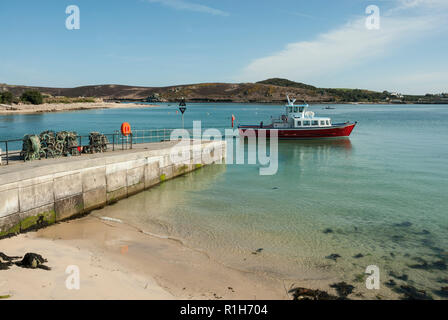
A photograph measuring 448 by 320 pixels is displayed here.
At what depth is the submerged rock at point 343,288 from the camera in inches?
337

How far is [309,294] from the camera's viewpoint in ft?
27.5

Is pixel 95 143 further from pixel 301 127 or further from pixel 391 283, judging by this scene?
pixel 301 127

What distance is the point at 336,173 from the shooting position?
82.5 feet

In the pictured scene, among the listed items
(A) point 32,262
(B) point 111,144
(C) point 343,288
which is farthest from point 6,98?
(C) point 343,288

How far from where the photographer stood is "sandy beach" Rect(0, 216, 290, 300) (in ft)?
24.7

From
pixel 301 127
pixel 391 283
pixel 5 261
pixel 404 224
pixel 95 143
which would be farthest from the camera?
pixel 301 127

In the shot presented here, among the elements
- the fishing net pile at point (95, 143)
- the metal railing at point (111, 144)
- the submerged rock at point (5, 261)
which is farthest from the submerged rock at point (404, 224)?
the fishing net pile at point (95, 143)

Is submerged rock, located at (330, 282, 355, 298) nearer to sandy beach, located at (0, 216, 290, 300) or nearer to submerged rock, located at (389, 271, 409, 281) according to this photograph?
sandy beach, located at (0, 216, 290, 300)

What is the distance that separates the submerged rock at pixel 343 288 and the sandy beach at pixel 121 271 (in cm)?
140

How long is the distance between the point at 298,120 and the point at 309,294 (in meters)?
36.7

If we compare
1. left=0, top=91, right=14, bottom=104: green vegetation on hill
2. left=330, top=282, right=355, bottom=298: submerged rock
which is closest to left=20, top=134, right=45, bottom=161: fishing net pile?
left=330, top=282, right=355, bottom=298: submerged rock

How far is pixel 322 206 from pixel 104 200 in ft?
33.4

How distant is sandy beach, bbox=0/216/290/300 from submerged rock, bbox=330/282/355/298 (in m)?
1.40
